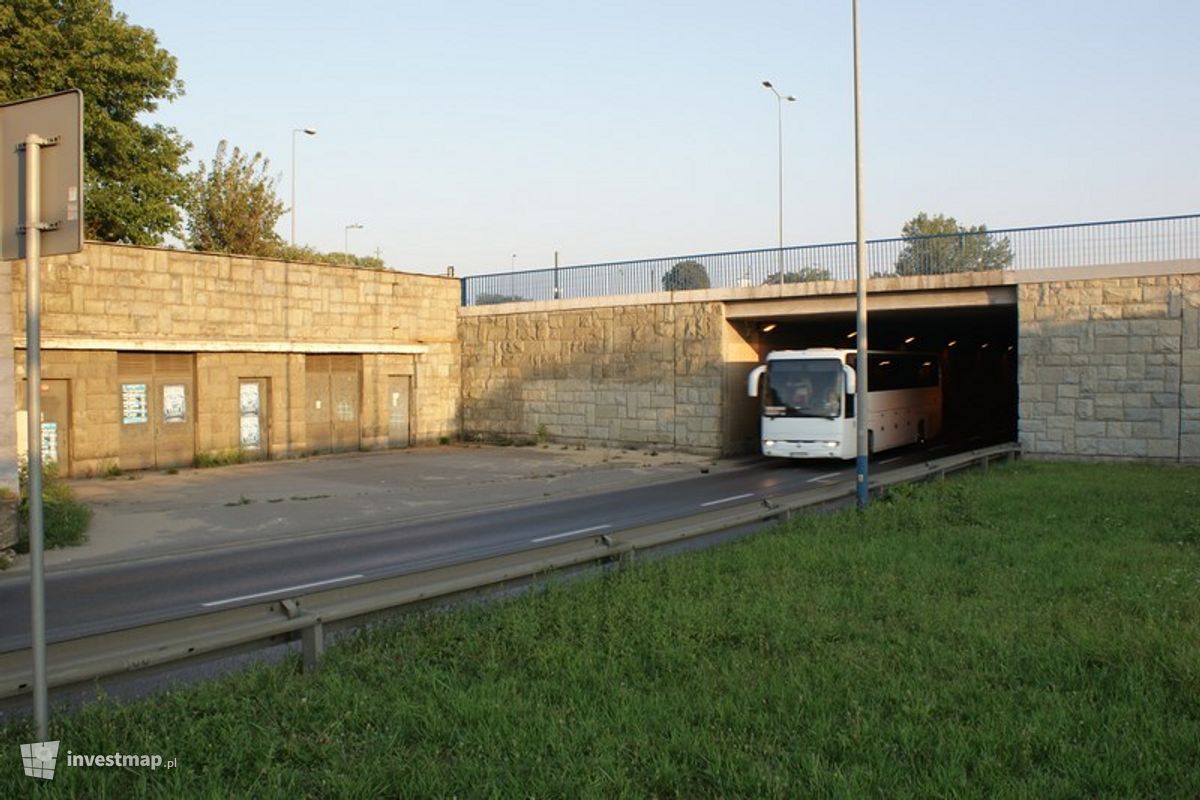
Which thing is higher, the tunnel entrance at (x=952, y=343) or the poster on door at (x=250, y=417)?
the tunnel entrance at (x=952, y=343)

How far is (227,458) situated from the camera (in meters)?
25.1

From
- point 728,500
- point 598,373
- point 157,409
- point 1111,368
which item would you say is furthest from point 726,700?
point 598,373

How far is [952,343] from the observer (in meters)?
37.4

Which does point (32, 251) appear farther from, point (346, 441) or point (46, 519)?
point (346, 441)

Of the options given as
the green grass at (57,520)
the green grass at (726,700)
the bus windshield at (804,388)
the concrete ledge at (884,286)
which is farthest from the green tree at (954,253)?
the green grass at (57,520)

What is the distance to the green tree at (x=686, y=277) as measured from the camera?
2852 cm

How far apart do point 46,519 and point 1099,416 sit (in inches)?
799

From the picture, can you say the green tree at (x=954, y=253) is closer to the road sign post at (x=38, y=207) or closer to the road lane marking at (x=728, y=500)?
the road lane marking at (x=728, y=500)

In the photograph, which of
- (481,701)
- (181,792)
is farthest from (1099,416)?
(181,792)

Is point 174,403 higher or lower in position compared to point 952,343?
lower

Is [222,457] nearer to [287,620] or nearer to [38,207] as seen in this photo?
[287,620]

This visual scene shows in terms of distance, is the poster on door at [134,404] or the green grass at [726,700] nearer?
the green grass at [726,700]

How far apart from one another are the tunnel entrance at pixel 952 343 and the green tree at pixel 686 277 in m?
1.73

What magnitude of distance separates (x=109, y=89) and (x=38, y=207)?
3157 cm
